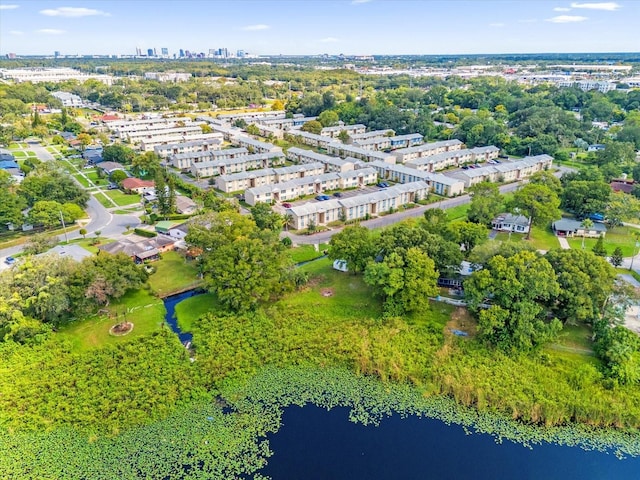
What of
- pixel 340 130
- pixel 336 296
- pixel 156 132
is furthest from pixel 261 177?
pixel 156 132

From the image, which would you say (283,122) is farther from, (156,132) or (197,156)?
(197,156)

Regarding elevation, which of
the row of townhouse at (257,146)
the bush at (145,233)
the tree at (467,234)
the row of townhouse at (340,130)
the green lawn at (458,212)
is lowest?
the green lawn at (458,212)

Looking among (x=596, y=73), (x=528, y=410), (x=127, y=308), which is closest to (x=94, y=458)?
(x=127, y=308)

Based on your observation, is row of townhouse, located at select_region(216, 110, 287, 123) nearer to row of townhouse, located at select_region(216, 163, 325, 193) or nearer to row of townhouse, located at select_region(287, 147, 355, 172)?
row of townhouse, located at select_region(287, 147, 355, 172)

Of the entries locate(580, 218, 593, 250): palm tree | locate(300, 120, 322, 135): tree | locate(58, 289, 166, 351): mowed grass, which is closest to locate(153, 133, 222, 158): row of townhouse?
locate(300, 120, 322, 135): tree

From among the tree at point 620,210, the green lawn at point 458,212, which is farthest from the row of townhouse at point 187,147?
the tree at point 620,210

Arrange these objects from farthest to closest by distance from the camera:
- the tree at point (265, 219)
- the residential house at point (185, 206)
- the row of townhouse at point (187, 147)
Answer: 1. the row of townhouse at point (187, 147)
2. the residential house at point (185, 206)
3. the tree at point (265, 219)

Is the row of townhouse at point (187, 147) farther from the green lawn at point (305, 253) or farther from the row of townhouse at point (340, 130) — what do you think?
the green lawn at point (305, 253)
